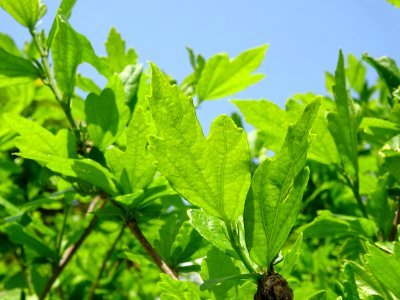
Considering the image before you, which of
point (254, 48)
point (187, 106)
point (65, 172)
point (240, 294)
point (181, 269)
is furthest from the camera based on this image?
point (254, 48)

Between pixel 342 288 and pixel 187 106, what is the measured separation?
478 millimetres

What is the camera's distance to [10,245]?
2.30 meters

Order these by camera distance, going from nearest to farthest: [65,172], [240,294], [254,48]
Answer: [240,294] → [65,172] → [254,48]

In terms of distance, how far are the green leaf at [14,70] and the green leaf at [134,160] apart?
0.48 meters

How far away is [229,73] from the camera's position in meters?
1.88

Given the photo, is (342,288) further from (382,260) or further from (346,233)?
(346,233)

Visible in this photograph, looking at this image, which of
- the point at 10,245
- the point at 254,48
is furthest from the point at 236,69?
the point at 10,245

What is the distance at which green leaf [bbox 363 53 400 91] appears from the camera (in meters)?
1.47

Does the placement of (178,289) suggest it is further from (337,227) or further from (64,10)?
(64,10)

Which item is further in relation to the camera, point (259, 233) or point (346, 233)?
point (346, 233)

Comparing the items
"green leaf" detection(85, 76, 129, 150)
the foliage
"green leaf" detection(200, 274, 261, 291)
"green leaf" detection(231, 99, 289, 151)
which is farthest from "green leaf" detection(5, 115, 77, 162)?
"green leaf" detection(200, 274, 261, 291)

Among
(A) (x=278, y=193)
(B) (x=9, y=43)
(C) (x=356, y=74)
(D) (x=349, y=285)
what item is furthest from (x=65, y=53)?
(C) (x=356, y=74)

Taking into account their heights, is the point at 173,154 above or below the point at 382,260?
above

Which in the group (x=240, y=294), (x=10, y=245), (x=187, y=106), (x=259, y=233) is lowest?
(x=10, y=245)
